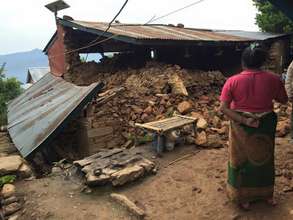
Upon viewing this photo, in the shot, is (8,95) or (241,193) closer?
(241,193)

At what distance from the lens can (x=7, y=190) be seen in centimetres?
490

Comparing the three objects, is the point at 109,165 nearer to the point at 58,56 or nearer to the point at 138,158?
the point at 138,158

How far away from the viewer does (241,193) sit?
3.53 m

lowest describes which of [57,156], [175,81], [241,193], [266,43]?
[57,156]

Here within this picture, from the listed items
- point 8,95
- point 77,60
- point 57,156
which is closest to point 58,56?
point 77,60

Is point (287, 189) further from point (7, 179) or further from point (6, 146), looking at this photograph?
point (6, 146)

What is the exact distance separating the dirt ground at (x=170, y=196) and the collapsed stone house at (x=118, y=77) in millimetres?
1487

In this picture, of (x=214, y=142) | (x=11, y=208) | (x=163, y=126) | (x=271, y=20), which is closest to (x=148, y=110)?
(x=163, y=126)

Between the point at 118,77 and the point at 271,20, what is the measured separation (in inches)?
457

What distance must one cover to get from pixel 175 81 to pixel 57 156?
354cm

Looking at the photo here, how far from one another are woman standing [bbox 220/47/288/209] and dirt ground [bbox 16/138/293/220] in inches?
15.7

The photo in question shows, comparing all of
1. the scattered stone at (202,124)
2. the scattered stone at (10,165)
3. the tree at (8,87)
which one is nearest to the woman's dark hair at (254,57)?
the scattered stone at (202,124)

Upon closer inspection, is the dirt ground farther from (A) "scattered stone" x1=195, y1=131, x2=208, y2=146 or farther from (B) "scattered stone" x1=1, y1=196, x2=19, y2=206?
(A) "scattered stone" x1=195, y1=131, x2=208, y2=146

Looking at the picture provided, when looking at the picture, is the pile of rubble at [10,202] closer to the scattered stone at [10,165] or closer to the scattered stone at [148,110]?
the scattered stone at [10,165]
